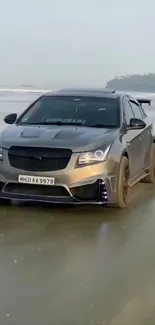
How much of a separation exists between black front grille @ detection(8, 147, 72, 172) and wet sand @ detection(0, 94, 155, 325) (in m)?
0.58

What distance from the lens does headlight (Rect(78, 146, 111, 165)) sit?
23.7ft

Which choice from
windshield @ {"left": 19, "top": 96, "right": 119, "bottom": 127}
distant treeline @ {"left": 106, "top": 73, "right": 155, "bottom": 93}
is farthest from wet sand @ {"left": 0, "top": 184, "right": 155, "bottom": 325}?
distant treeline @ {"left": 106, "top": 73, "right": 155, "bottom": 93}

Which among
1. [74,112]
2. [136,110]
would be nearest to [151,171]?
[136,110]

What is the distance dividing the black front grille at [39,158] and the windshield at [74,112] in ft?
3.88

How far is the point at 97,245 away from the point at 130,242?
1.25 feet

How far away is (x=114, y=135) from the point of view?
7809 millimetres

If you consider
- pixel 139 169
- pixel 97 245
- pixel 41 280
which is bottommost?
pixel 139 169

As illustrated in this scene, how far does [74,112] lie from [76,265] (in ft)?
12.5

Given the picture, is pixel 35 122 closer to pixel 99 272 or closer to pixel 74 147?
pixel 74 147

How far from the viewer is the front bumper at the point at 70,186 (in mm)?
7125

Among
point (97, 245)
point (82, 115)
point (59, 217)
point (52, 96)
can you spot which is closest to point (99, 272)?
point (97, 245)

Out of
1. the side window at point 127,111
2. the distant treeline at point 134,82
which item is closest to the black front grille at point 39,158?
the side window at point 127,111

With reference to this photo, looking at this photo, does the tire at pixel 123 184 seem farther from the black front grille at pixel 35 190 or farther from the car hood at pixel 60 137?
the black front grille at pixel 35 190

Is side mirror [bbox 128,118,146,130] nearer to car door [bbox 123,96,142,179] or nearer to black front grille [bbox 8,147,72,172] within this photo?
car door [bbox 123,96,142,179]
